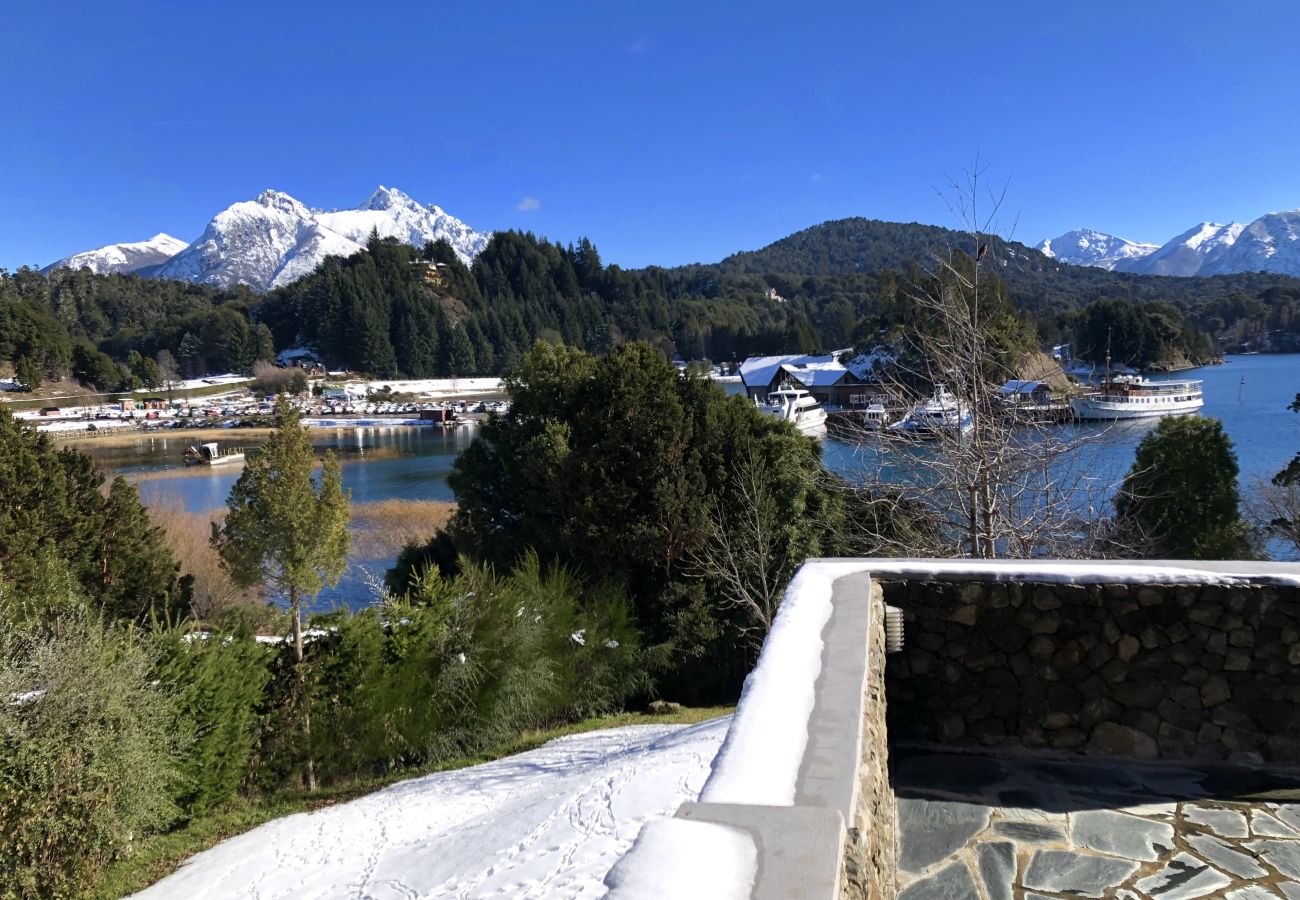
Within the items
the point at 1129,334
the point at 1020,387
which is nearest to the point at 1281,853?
the point at 1020,387

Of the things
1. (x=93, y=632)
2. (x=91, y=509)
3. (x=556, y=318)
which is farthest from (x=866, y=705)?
(x=556, y=318)

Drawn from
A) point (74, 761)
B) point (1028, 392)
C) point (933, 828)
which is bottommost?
point (74, 761)

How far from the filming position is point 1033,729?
3699 millimetres

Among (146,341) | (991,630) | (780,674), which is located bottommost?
(991,630)

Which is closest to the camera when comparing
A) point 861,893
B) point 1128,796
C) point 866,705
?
point 861,893

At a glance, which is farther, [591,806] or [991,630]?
[591,806]

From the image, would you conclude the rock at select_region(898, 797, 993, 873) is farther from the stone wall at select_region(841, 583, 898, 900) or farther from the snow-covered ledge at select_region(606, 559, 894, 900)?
the snow-covered ledge at select_region(606, 559, 894, 900)

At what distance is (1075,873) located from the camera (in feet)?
8.89

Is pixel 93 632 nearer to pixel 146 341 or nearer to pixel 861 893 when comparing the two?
pixel 861 893

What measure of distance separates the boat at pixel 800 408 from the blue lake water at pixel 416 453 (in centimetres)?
162

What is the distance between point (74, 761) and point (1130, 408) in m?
40.0

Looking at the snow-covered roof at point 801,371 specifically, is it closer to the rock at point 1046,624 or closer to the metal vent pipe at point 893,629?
the rock at point 1046,624

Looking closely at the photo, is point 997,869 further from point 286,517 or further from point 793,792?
point 286,517

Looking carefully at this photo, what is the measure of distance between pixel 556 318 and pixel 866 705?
111227 mm
